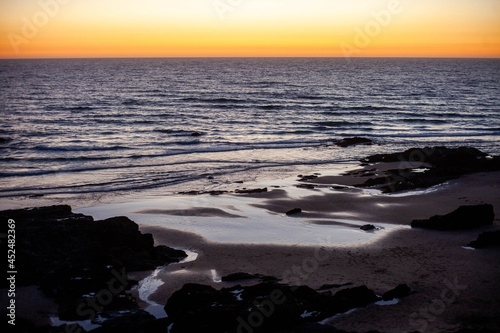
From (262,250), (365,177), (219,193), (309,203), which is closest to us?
(262,250)

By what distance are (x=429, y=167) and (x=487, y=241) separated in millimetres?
10403

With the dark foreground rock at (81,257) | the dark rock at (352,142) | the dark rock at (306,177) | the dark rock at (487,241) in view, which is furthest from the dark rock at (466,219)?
→ the dark rock at (352,142)

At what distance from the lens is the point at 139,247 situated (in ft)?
31.6

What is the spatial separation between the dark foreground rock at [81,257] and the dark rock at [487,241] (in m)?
6.63

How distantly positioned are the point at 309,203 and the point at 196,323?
9.21 m

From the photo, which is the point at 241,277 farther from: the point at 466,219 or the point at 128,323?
the point at 466,219

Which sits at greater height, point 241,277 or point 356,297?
point 356,297

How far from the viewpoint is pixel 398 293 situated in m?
7.62

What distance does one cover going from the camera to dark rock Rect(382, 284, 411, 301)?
24.7 feet

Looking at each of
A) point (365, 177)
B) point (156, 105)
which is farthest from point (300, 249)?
point (156, 105)

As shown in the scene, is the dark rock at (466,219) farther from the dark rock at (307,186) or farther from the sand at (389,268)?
the dark rock at (307,186)

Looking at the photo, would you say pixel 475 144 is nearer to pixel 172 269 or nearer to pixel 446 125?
pixel 446 125

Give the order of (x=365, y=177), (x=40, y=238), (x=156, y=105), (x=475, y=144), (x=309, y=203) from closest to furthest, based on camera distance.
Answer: (x=40, y=238) < (x=309, y=203) < (x=365, y=177) < (x=475, y=144) < (x=156, y=105)

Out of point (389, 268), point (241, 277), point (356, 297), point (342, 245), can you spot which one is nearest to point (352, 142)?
point (342, 245)
